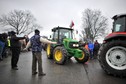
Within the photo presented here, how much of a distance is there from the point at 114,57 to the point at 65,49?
3.04 m

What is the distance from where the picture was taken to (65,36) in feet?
27.5

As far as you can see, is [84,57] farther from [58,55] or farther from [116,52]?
[116,52]

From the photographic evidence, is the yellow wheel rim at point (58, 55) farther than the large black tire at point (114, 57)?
Yes

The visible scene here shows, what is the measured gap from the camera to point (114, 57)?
472cm

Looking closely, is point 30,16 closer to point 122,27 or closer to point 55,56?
point 55,56

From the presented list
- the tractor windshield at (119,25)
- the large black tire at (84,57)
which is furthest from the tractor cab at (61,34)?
the tractor windshield at (119,25)

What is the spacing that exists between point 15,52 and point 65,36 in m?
3.60

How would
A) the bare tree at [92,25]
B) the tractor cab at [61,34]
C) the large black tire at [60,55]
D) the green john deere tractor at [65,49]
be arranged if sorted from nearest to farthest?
the large black tire at [60,55] < the green john deere tractor at [65,49] < the tractor cab at [61,34] < the bare tree at [92,25]

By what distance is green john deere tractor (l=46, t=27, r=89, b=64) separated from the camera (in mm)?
7074

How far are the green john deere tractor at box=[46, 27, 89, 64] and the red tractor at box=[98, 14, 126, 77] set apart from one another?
2467mm

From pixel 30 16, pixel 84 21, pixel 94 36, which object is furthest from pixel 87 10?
pixel 30 16

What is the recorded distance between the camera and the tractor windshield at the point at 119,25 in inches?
189

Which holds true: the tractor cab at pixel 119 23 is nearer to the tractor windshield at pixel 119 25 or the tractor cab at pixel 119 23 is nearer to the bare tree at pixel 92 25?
the tractor windshield at pixel 119 25

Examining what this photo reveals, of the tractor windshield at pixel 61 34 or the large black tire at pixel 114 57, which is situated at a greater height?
the tractor windshield at pixel 61 34
